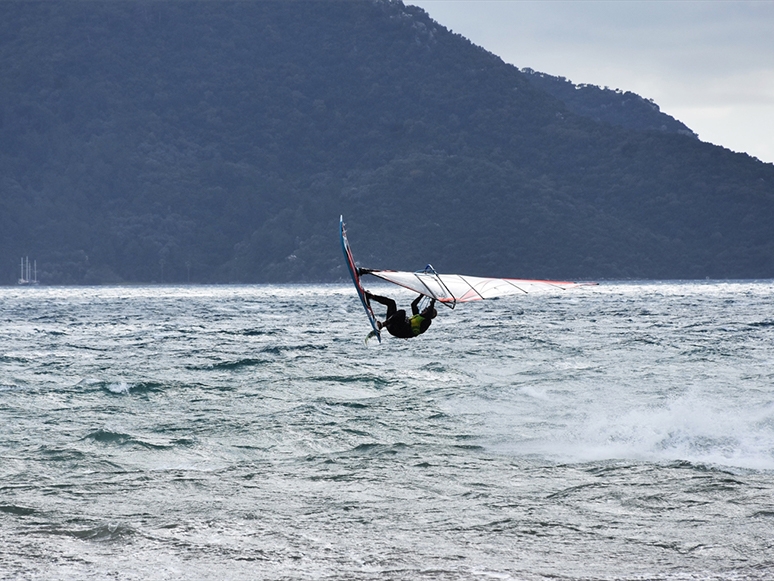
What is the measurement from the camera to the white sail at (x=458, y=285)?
15336 millimetres

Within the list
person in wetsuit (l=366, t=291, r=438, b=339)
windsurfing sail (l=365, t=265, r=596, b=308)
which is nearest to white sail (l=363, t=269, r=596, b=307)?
windsurfing sail (l=365, t=265, r=596, b=308)

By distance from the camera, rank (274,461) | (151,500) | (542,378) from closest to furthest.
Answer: (151,500) → (274,461) → (542,378)

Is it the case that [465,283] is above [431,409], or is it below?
above

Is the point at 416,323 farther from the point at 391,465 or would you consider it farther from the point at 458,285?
the point at 391,465

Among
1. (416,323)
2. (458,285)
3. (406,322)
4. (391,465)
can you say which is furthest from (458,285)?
(391,465)

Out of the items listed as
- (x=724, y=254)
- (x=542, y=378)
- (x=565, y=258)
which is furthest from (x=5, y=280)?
(x=542, y=378)

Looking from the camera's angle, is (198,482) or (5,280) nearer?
(198,482)

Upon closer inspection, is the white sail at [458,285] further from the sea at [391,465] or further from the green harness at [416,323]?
the sea at [391,465]

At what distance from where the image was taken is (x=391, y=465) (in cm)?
1484

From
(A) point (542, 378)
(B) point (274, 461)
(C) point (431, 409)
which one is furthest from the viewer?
(A) point (542, 378)

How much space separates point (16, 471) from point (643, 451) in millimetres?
10047

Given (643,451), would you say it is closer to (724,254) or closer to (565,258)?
(565,258)

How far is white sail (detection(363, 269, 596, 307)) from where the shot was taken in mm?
15336

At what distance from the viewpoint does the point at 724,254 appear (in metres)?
199
